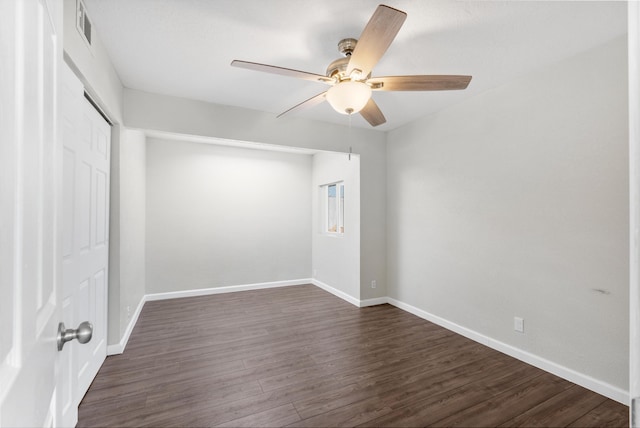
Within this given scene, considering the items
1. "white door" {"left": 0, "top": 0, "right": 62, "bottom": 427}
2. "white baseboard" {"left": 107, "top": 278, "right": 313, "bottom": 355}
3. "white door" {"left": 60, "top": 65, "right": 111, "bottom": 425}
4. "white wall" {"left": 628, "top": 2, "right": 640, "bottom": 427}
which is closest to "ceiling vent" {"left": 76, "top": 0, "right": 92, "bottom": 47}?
"white door" {"left": 60, "top": 65, "right": 111, "bottom": 425}

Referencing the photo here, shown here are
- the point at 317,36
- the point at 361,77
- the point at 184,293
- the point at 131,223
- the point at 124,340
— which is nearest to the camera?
the point at 361,77

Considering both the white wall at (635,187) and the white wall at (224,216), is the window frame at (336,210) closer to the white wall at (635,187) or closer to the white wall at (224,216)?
the white wall at (224,216)

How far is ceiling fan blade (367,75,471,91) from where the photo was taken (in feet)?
6.00

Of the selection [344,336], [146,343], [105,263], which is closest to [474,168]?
[344,336]

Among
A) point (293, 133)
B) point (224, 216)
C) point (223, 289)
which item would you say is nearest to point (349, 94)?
point (293, 133)

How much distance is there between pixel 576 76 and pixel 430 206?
1.77 m

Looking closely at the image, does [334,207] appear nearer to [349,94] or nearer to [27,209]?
[349,94]

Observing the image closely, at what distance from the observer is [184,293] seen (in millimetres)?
4484

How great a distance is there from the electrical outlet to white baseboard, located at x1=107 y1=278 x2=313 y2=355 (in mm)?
3458

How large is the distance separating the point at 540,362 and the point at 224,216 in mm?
4449

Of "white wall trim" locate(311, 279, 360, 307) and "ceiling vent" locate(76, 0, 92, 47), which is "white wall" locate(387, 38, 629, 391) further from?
"ceiling vent" locate(76, 0, 92, 47)

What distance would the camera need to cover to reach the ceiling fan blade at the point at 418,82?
1.83 m

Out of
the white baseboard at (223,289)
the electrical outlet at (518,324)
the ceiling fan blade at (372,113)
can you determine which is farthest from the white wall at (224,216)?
the electrical outlet at (518,324)

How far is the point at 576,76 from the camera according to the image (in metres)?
2.23
